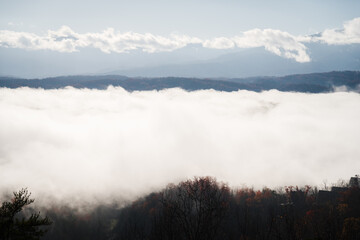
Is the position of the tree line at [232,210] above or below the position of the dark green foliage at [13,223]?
below

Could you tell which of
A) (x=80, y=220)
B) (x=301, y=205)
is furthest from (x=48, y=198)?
(x=301, y=205)

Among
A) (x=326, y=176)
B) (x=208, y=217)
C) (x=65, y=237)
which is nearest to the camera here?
(x=208, y=217)

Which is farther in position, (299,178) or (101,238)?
(299,178)

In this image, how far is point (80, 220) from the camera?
416 ft

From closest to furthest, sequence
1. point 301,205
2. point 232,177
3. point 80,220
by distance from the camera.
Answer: point 301,205 < point 80,220 < point 232,177

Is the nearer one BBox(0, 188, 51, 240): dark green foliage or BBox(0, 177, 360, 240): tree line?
BBox(0, 188, 51, 240): dark green foliage

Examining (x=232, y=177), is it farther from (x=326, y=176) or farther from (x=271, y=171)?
(x=326, y=176)

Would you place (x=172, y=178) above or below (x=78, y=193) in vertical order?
above

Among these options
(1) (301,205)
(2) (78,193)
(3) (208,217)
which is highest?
(3) (208,217)

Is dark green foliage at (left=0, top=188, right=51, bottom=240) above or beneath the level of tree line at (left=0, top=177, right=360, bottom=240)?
above

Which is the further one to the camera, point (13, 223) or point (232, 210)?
point (232, 210)

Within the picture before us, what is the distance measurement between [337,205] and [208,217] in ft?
250

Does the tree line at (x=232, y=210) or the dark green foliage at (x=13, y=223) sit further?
the tree line at (x=232, y=210)

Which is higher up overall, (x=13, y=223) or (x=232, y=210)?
(x=13, y=223)
